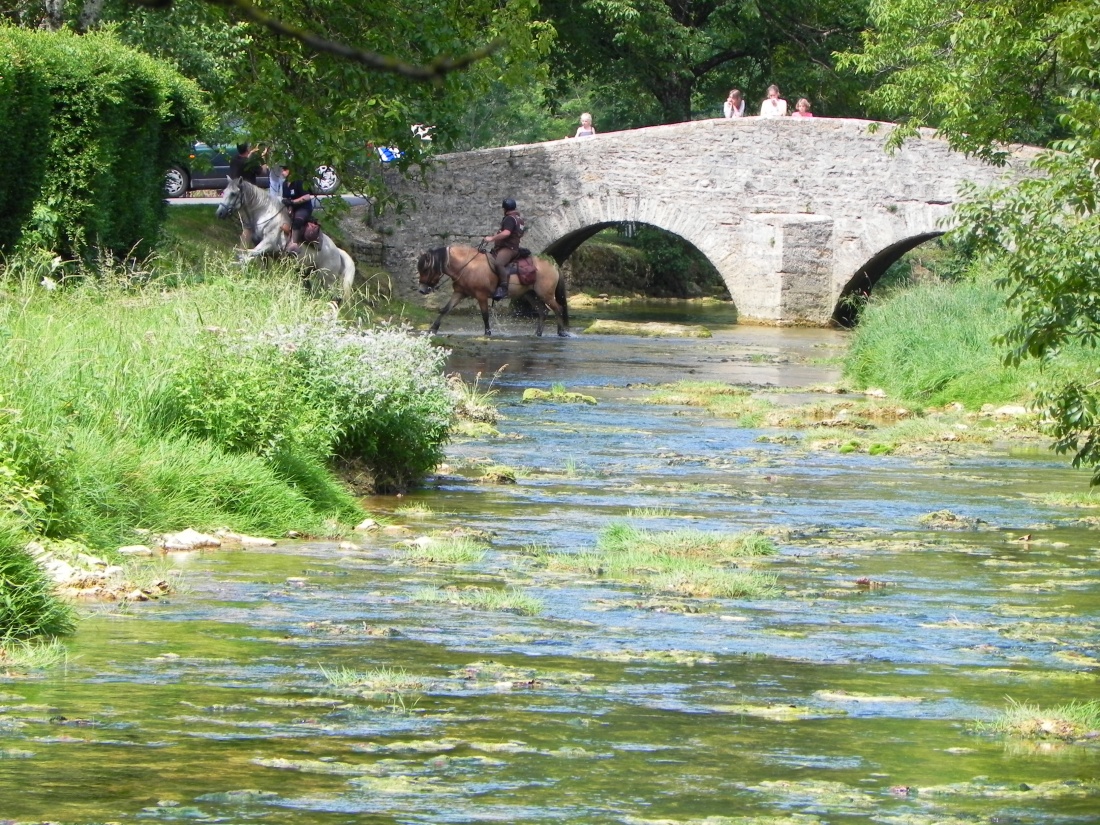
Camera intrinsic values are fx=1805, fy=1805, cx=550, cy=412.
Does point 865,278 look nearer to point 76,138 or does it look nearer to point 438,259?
point 438,259

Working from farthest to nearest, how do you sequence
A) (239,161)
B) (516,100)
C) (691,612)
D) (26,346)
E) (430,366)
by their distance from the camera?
(516,100) → (239,161) → (430,366) → (26,346) → (691,612)

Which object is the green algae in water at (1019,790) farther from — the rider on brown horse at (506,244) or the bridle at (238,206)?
the rider on brown horse at (506,244)

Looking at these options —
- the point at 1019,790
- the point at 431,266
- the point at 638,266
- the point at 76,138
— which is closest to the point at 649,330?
the point at 431,266

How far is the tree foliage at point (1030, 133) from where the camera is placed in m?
8.40

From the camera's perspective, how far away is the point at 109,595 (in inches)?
304

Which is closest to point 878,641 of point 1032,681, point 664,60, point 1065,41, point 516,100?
point 1032,681

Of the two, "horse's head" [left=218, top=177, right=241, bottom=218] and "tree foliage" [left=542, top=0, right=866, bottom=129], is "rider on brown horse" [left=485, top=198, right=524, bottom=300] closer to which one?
"horse's head" [left=218, top=177, right=241, bottom=218]

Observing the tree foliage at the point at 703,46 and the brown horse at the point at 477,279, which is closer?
the brown horse at the point at 477,279

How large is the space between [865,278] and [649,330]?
5439mm

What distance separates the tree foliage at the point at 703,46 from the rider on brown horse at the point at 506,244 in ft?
34.1

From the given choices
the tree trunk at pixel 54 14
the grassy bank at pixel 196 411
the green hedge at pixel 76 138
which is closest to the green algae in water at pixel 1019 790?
the grassy bank at pixel 196 411

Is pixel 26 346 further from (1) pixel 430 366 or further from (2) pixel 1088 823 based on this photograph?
(2) pixel 1088 823

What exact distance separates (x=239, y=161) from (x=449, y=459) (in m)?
10.6

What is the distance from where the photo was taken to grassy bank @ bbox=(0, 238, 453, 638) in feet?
29.2
